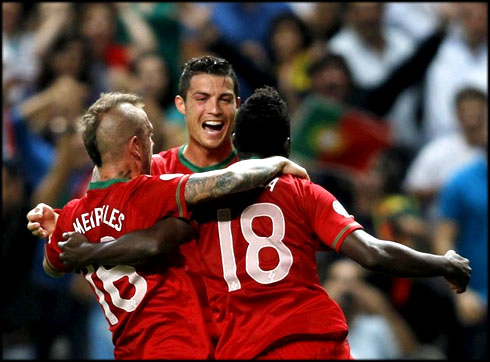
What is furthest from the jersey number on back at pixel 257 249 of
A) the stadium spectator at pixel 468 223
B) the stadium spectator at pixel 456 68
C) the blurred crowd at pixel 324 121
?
the stadium spectator at pixel 456 68

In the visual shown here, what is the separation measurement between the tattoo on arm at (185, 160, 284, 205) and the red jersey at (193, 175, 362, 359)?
4.3 inches

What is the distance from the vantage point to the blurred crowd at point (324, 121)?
25.6 ft

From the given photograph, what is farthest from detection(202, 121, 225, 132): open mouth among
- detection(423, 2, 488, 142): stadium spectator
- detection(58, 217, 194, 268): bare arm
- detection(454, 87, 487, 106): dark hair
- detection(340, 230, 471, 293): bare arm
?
detection(454, 87, 487, 106): dark hair

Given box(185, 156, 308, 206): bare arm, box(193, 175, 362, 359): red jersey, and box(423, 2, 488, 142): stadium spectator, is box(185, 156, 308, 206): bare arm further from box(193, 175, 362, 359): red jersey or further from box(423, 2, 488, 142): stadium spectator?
box(423, 2, 488, 142): stadium spectator

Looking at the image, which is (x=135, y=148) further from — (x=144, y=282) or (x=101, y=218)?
(x=144, y=282)

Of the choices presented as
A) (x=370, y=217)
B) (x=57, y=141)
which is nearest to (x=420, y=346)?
(x=370, y=217)

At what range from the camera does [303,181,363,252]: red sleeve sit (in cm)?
394

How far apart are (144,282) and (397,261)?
43.0 inches

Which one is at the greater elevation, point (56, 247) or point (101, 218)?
point (101, 218)

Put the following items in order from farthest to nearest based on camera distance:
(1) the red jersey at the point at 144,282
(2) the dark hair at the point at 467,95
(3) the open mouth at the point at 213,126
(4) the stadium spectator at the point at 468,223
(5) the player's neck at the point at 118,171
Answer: (2) the dark hair at the point at 467,95 → (4) the stadium spectator at the point at 468,223 → (3) the open mouth at the point at 213,126 → (5) the player's neck at the point at 118,171 → (1) the red jersey at the point at 144,282

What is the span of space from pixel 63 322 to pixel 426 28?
4.21 meters

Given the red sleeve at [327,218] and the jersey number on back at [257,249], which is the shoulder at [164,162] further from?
the red sleeve at [327,218]

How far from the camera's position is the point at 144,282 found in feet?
13.4

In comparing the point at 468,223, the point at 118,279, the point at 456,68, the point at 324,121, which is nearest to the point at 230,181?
the point at 118,279
